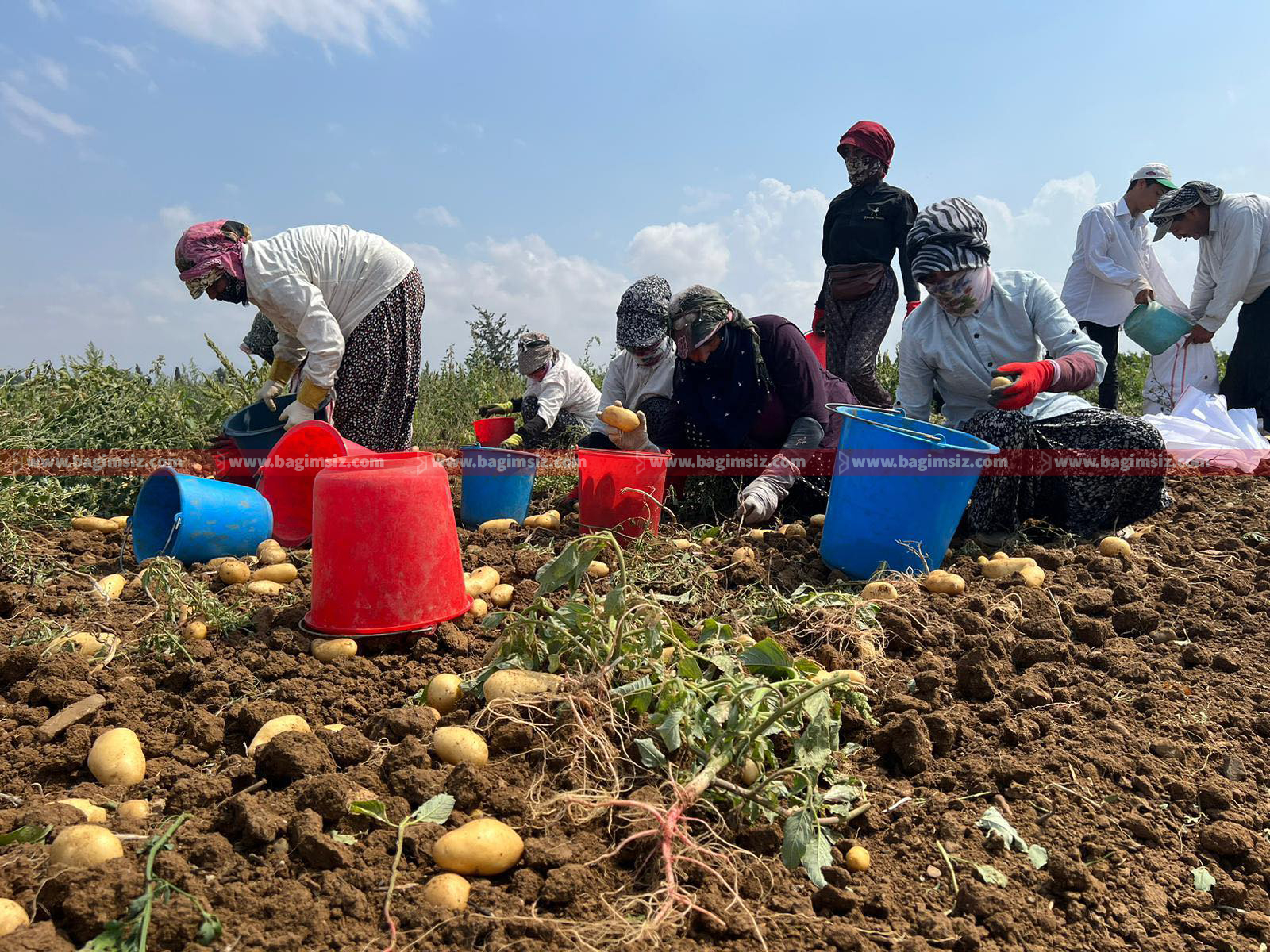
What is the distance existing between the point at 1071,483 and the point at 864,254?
196cm

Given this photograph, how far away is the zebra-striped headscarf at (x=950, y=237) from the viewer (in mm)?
3107

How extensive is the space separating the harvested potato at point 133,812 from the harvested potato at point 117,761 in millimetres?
122

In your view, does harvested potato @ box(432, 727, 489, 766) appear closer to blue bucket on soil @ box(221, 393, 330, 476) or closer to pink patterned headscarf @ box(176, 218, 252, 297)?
blue bucket on soil @ box(221, 393, 330, 476)

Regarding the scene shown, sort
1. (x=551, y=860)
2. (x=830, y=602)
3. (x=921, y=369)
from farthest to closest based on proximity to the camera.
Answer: (x=921, y=369) < (x=830, y=602) < (x=551, y=860)

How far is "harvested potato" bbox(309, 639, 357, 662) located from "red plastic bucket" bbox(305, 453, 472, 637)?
3 centimetres

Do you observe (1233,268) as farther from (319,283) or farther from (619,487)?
(319,283)

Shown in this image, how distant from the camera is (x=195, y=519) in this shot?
288 centimetres

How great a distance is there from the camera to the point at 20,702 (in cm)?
196

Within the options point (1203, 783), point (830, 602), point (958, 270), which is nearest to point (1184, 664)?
point (1203, 783)

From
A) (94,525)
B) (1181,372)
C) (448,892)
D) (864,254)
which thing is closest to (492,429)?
(94,525)

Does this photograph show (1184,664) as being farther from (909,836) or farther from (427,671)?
(427,671)

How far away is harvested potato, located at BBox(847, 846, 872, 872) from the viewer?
1458 millimetres

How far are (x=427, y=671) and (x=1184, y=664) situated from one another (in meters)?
1.90

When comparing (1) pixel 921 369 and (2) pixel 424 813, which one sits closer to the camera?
(2) pixel 424 813
